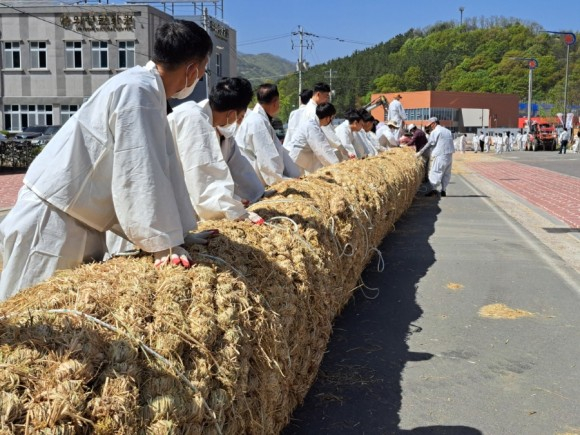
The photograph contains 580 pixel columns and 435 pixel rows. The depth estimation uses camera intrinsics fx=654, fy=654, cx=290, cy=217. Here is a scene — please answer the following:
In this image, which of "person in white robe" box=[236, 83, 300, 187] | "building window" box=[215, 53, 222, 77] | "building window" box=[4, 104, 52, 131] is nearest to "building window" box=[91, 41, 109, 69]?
"building window" box=[4, 104, 52, 131]

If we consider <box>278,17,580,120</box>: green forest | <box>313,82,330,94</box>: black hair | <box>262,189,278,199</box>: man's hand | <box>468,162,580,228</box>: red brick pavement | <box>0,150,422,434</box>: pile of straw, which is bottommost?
<box>468,162,580,228</box>: red brick pavement

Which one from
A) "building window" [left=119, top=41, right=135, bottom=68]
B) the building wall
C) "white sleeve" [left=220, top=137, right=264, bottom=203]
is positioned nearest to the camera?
"white sleeve" [left=220, top=137, right=264, bottom=203]

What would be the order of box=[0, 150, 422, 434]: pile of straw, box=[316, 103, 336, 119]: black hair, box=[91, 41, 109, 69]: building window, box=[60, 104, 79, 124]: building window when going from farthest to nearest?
box=[60, 104, 79, 124]: building window → box=[91, 41, 109, 69]: building window → box=[316, 103, 336, 119]: black hair → box=[0, 150, 422, 434]: pile of straw

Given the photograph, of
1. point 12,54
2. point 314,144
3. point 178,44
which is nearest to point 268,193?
point 178,44

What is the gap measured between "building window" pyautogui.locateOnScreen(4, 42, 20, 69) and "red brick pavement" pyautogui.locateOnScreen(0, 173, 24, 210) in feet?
87.0

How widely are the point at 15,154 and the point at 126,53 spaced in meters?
22.0

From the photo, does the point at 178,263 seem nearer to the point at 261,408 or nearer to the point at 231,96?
the point at 261,408

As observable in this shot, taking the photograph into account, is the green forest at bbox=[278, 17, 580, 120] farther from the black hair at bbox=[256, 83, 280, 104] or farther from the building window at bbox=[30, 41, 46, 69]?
the black hair at bbox=[256, 83, 280, 104]

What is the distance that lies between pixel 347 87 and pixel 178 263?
434ft

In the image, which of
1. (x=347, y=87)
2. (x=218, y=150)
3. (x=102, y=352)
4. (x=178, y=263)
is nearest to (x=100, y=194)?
(x=178, y=263)

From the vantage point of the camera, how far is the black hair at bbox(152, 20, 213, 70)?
301 cm

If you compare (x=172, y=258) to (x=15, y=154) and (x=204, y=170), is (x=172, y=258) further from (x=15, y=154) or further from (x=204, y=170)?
(x=15, y=154)

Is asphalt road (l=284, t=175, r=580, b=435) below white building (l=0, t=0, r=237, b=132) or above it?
below

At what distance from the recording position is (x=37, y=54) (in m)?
46.4
